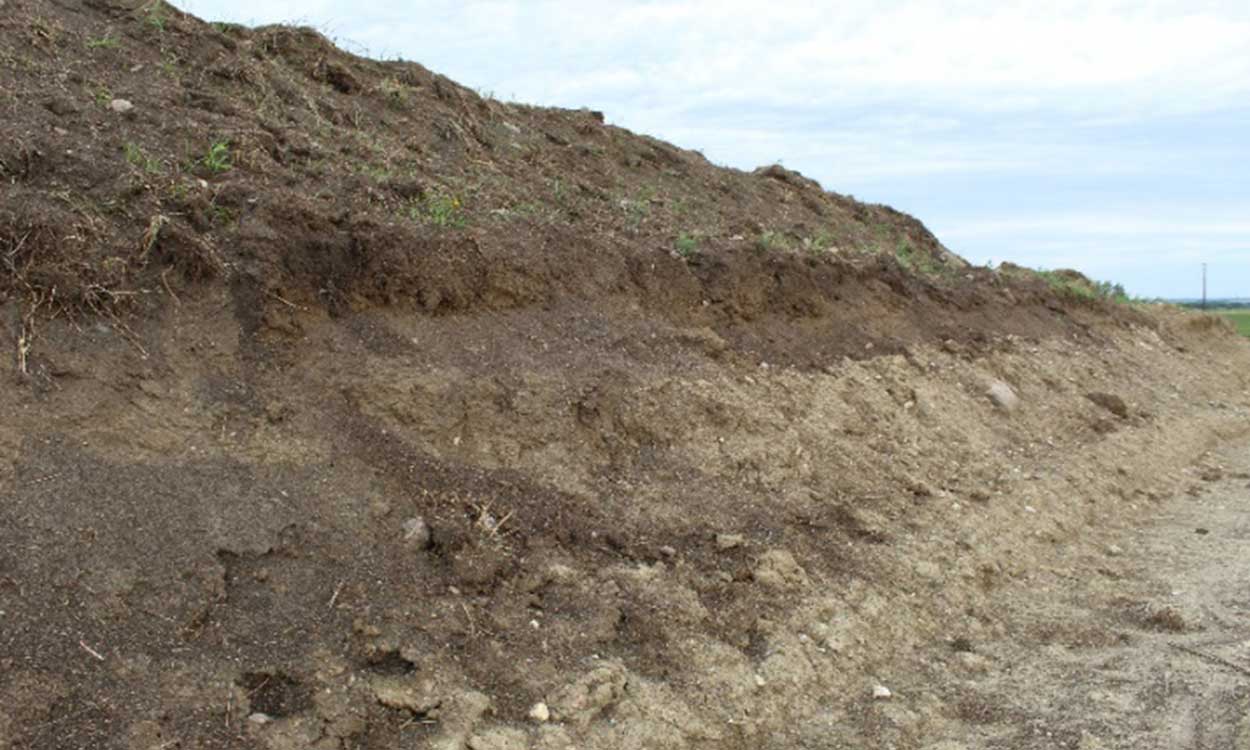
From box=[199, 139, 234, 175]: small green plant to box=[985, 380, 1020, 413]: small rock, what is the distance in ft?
19.2

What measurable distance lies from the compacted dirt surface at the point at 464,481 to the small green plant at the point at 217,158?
22 mm

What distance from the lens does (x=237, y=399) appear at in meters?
4.48

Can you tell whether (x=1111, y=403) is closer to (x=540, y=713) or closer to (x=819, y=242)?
(x=819, y=242)

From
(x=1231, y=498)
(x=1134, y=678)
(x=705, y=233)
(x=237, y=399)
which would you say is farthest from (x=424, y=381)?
(x=1231, y=498)

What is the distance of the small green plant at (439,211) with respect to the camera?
6.08m

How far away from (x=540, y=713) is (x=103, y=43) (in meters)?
Result: 4.99

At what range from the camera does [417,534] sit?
429 cm

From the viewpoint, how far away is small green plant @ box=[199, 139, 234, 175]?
5512 mm

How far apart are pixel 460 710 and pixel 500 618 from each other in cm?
51

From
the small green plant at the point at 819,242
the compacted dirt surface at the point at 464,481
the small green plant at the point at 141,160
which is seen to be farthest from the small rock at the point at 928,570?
the small green plant at the point at 141,160

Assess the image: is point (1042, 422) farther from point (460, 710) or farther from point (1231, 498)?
point (460, 710)

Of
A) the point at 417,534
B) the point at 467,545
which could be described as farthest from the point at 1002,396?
the point at 417,534

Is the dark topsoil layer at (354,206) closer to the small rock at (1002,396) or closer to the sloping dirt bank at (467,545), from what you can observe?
the sloping dirt bank at (467,545)

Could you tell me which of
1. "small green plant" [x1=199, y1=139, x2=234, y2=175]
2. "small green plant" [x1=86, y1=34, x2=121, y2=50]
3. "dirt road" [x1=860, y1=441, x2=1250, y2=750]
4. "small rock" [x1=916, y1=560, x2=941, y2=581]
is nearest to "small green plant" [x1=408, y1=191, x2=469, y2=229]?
Result: "small green plant" [x1=199, y1=139, x2=234, y2=175]
